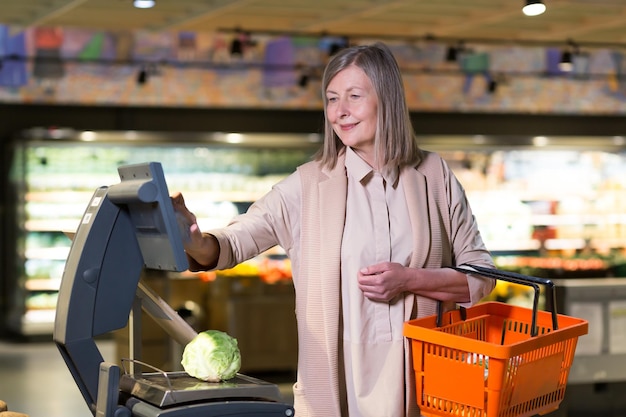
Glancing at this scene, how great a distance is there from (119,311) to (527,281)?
1.00m

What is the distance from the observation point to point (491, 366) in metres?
2.18

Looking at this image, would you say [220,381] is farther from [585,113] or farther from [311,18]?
[585,113]

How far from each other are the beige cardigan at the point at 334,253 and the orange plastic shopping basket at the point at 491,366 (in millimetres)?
119

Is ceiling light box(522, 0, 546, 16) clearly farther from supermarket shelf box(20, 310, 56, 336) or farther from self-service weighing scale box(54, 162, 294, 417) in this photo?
supermarket shelf box(20, 310, 56, 336)

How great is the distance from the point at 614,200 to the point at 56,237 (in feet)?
23.3

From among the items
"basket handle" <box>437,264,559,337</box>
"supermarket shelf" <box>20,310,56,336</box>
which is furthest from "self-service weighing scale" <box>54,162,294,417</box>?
"supermarket shelf" <box>20,310,56,336</box>

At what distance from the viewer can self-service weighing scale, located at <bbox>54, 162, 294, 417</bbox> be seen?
79.9 inches

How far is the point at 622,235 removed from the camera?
41.6ft

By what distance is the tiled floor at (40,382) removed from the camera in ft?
24.7

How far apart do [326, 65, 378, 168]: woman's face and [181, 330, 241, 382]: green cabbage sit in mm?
745

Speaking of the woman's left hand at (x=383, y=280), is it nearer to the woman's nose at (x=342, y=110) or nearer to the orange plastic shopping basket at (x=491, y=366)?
the orange plastic shopping basket at (x=491, y=366)

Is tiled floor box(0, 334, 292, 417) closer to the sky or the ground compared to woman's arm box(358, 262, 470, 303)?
closer to the ground

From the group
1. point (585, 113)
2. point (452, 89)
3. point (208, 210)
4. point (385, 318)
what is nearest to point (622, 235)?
point (585, 113)

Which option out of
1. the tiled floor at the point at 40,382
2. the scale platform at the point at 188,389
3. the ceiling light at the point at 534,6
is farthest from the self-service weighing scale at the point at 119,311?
the tiled floor at the point at 40,382
